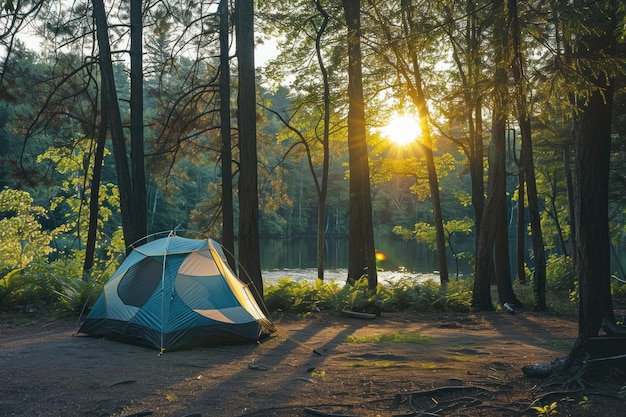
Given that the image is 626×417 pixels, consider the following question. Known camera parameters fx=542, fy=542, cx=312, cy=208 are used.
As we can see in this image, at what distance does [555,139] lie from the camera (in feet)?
67.4

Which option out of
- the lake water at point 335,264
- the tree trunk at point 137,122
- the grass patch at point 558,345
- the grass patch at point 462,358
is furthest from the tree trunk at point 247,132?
the lake water at point 335,264

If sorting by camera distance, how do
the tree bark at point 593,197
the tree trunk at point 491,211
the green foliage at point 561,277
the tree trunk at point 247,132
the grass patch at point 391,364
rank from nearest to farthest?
the tree bark at point 593,197 → the grass patch at point 391,364 → the tree trunk at point 247,132 → the tree trunk at point 491,211 → the green foliage at point 561,277

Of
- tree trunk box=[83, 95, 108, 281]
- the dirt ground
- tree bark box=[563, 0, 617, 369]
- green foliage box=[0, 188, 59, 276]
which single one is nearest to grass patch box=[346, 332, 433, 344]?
the dirt ground

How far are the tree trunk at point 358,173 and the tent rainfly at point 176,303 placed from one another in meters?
5.34

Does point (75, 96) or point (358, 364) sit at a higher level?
point (75, 96)

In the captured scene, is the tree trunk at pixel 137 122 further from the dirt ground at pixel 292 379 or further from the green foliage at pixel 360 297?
the dirt ground at pixel 292 379

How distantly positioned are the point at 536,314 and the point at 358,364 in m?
8.56

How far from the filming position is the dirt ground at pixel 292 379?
5023 millimetres

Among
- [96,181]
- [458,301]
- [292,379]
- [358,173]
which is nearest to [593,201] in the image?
[292,379]

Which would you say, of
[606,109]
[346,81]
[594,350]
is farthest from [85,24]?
[594,350]

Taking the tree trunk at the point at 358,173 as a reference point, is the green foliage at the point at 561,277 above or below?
below

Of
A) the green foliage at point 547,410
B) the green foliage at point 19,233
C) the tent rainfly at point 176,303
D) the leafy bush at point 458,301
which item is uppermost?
the green foliage at point 19,233

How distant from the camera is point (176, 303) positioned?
328 inches

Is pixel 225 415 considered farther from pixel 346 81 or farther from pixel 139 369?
pixel 346 81
